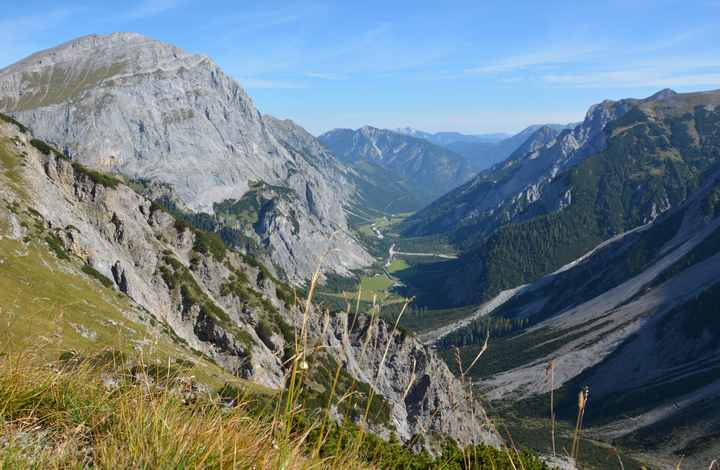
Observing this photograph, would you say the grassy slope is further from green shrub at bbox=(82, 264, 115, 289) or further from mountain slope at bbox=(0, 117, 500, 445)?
green shrub at bbox=(82, 264, 115, 289)

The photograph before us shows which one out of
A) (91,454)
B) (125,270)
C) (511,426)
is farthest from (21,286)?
(511,426)

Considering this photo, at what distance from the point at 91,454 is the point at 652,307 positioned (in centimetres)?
22906

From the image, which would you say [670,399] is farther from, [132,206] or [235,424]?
[235,424]

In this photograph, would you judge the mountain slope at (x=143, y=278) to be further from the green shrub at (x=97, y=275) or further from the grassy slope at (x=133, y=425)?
the grassy slope at (x=133, y=425)

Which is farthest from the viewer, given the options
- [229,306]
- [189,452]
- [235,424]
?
[229,306]

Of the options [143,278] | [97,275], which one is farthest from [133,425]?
[143,278]

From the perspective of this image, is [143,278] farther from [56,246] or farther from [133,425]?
[133,425]

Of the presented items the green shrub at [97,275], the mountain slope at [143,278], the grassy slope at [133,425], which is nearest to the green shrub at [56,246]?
the mountain slope at [143,278]

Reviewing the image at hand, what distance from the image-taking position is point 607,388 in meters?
176

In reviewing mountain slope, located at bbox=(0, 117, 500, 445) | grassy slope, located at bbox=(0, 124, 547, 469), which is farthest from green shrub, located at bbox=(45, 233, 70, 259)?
grassy slope, located at bbox=(0, 124, 547, 469)

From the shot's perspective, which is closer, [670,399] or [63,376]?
[63,376]

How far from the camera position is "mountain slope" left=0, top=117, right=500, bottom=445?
170 ft

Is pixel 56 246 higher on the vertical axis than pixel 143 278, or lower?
higher

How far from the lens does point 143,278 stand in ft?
251
